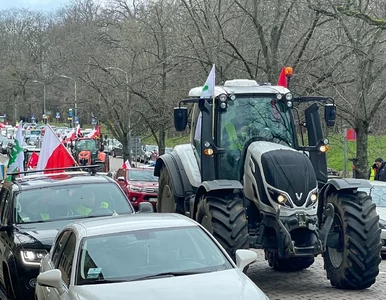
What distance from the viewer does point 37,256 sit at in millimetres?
8891

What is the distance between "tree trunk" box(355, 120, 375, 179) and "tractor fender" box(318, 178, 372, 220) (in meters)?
10.0

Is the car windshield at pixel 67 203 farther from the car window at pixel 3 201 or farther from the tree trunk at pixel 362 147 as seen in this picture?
the tree trunk at pixel 362 147

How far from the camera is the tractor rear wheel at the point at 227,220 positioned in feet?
30.3

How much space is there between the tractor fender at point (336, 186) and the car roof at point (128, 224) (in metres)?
3.42

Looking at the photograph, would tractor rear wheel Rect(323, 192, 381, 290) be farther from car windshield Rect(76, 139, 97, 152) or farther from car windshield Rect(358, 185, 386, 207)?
car windshield Rect(76, 139, 97, 152)

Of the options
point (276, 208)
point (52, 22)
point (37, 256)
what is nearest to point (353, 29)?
point (276, 208)

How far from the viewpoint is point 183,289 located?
5.64 metres

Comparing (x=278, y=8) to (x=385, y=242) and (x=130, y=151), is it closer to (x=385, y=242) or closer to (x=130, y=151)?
(x=385, y=242)

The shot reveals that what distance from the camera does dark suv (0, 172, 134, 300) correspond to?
888 cm

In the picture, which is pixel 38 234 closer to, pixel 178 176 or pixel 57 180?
pixel 57 180

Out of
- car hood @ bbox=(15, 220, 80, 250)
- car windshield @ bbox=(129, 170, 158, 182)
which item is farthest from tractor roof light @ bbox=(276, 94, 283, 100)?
car windshield @ bbox=(129, 170, 158, 182)

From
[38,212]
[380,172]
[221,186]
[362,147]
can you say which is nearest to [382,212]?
[362,147]

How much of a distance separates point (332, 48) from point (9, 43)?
80.6 m

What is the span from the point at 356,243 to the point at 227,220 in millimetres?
1663
